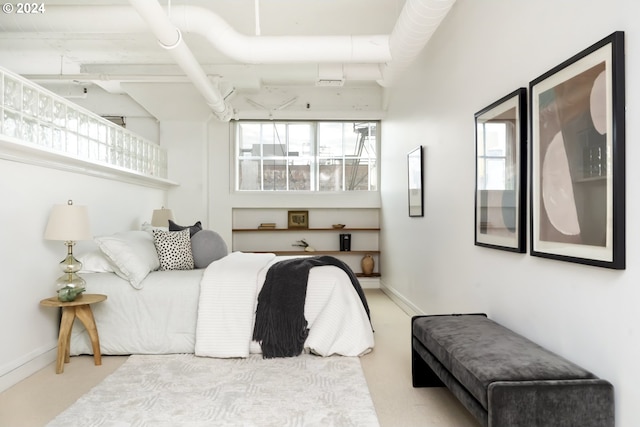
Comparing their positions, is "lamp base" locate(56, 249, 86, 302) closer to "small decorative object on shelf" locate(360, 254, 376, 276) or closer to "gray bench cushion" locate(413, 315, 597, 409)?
"gray bench cushion" locate(413, 315, 597, 409)

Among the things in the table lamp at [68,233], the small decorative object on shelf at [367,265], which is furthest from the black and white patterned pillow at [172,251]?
the small decorative object on shelf at [367,265]

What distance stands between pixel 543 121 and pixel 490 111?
0.67 m

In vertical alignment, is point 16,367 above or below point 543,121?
below

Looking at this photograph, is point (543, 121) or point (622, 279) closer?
point (622, 279)

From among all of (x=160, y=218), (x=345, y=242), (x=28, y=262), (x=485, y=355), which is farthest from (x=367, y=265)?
(x=485, y=355)

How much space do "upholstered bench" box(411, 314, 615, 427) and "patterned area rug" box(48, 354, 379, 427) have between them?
0.59 m

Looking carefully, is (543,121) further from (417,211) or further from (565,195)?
(417,211)

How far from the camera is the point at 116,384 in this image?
297 cm

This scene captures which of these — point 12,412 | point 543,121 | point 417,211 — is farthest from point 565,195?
point 12,412

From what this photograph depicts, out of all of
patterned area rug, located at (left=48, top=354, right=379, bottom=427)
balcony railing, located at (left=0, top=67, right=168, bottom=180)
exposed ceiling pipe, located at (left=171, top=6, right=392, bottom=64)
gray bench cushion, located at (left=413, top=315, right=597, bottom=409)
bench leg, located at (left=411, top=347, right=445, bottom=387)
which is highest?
exposed ceiling pipe, located at (left=171, top=6, right=392, bottom=64)

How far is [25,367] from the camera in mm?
3180

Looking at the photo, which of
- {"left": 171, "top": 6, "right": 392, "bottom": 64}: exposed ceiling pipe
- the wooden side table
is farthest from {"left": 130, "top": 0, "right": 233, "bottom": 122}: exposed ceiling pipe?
the wooden side table

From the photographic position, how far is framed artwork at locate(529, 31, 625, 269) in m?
1.77

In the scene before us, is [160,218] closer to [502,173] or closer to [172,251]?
[172,251]
